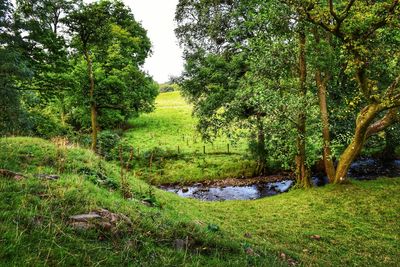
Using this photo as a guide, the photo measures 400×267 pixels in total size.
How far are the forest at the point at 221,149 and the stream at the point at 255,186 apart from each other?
0.17m

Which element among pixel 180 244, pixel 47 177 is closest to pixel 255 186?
pixel 47 177

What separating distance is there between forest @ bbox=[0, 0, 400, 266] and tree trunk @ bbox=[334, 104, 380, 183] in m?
0.09

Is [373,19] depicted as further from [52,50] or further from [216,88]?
[52,50]

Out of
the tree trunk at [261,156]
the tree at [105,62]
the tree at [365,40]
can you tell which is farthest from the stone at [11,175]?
the tree trunk at [261,156]

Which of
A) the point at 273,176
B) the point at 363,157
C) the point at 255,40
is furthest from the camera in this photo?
the point at 363,157

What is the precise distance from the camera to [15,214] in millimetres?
5734

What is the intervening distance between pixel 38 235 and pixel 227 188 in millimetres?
23303

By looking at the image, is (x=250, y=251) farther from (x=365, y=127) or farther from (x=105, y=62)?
(x=105, y=62)

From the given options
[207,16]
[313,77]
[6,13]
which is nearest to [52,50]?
[6,13]

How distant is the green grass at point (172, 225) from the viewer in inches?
210

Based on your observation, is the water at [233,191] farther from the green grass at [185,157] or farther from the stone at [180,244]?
the stone at [180,244]

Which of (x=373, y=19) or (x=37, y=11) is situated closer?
(x=373, y=19)

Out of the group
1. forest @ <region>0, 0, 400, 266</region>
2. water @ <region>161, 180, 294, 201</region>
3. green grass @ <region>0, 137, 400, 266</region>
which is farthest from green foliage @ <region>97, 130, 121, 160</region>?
green grass @ <region>0, 137, 400, 266</region>

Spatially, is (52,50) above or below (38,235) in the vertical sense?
above
